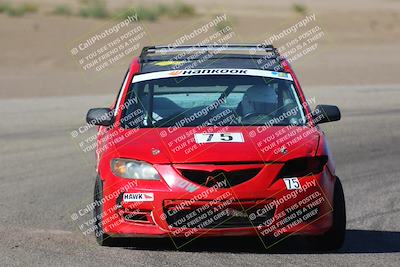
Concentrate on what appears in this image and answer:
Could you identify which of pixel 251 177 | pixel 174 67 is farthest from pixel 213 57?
pixel 251 177

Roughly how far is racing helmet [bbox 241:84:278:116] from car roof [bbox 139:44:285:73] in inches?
10.9

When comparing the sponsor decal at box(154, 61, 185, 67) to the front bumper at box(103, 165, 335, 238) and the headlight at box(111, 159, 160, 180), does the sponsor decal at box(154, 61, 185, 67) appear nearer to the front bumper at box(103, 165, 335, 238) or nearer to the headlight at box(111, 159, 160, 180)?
the headlight at box(111, 159, 160, 180)

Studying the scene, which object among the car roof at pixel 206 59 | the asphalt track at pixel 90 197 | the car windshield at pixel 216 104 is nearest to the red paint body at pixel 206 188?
the asphalt track at pixel 90 197

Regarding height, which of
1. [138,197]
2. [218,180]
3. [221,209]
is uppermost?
[138,197]

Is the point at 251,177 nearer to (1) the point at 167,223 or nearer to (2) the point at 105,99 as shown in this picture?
(1) the point at 167,223

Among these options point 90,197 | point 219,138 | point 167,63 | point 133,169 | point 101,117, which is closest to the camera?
point 133,169

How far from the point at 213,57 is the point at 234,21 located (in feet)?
118

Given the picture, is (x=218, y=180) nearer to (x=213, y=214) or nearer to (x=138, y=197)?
(x=213, y=214)

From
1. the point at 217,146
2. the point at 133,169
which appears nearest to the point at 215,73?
the point at 217,146

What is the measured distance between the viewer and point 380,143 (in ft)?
50.9

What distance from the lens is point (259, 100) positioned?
9.14m

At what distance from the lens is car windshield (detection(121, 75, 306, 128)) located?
880 cm

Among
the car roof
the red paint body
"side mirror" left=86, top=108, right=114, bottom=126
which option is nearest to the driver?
the car roof

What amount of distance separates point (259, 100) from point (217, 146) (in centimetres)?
137
